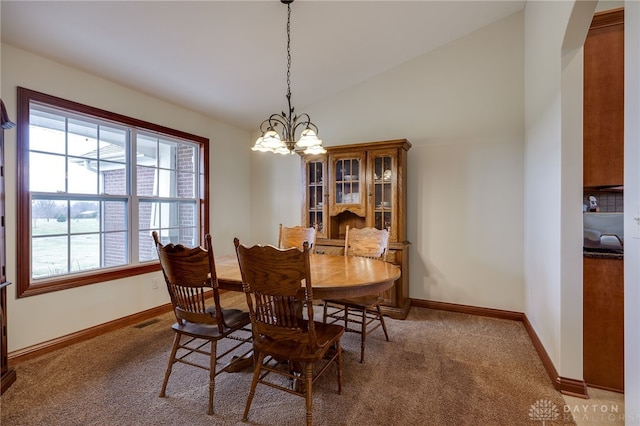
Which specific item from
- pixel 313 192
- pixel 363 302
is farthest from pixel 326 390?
pixel 313 192

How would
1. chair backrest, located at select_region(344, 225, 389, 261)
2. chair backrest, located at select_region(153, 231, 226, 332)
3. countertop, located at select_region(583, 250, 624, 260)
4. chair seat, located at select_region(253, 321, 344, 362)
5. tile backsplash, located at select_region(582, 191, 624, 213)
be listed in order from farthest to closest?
chair backrest, located at select_region(344, 225, 389, 261)
tile backsplash, located at select_region(582, 191, 624, 213)
countertop, located at select_region(583, 250, 624, 260)
chair backrest, located at select_region(153, 231, 226, 332)
chair seat, located at select_region(253, 321, 344, 362)

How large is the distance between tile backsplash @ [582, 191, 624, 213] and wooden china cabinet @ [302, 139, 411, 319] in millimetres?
1643

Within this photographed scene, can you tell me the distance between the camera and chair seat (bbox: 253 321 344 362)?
1633 mm

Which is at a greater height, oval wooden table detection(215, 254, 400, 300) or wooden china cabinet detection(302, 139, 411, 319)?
wooden china cabinet detection(302, 139, 411, 319)

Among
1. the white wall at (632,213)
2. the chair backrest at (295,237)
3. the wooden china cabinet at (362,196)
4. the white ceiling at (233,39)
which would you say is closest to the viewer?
the white wall at (632,213)

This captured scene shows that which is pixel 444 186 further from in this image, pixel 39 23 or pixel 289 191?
pixel 39 23

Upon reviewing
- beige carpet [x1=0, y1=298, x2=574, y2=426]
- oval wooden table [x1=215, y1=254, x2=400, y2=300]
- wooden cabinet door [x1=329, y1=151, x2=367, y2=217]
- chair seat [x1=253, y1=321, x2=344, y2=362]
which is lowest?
beige carpet [x1=0, y1=298, x2=574, y2=426]

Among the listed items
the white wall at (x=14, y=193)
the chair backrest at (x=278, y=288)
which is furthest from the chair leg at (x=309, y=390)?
the white wall at (x=14, y=193)

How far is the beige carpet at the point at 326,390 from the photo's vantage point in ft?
5.83

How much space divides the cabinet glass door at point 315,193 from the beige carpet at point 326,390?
5.42 ft

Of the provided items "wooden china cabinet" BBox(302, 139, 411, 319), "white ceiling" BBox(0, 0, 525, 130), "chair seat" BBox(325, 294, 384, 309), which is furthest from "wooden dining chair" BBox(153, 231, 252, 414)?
"wooden china cabinet" BBox(302, 139, 411, 319)

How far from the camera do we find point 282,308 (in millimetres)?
1666

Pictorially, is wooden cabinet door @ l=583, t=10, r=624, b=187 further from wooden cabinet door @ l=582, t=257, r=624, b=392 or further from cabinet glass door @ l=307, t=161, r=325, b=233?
cabinet glass door @ l=307, t=161, r=325, b=233

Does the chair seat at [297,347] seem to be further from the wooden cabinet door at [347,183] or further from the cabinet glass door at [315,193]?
the cabinet glass door at [315,193]
